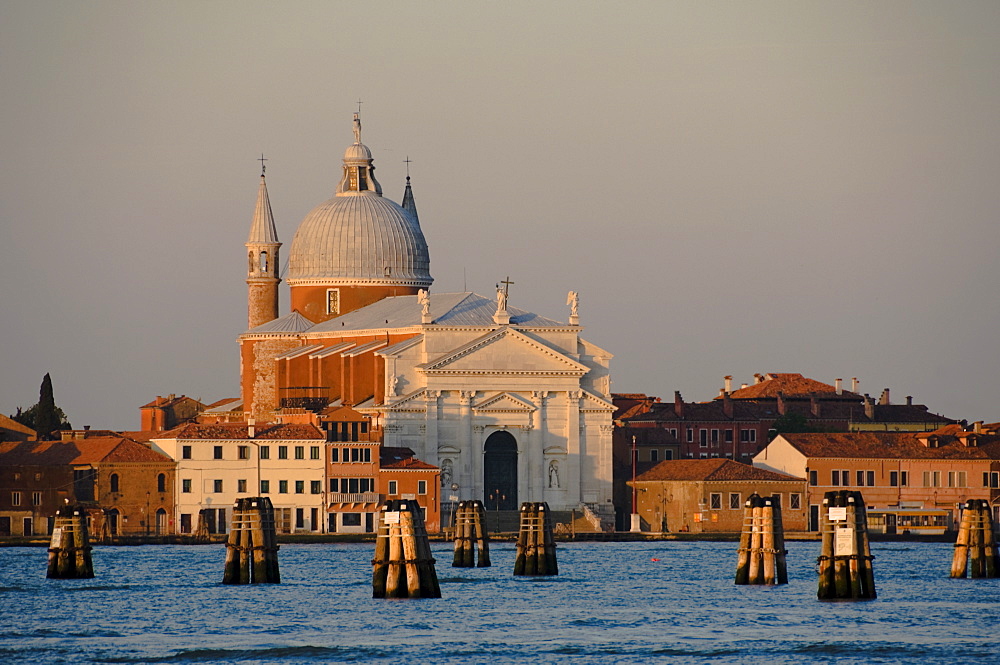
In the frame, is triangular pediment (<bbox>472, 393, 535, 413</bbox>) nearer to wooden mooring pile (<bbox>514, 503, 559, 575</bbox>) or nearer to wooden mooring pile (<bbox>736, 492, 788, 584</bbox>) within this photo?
wooden mooring pile (<bbox>514, 503, 559, 575</bbox>)

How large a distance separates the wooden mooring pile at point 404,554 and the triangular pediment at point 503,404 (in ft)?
127

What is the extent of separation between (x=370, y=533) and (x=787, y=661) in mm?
40444

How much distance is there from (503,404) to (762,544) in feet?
125

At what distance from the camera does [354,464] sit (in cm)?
7619

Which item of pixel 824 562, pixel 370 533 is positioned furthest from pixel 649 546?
pixel 824 562

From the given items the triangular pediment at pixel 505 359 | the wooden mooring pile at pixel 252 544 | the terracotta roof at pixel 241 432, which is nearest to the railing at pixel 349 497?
the terracotta roof at pixel 241 432

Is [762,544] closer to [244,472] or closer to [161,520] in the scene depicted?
[244,472]

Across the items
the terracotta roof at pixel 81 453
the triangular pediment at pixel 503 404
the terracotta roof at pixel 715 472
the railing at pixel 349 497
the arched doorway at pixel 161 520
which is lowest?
the arched doorway at pixel 161 520

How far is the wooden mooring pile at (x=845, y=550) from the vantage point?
38875 millimetres

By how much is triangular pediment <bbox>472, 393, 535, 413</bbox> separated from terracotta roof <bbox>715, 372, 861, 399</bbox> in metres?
19.2

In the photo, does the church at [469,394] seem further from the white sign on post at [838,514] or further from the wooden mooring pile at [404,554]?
the white sign on post at [838,514]

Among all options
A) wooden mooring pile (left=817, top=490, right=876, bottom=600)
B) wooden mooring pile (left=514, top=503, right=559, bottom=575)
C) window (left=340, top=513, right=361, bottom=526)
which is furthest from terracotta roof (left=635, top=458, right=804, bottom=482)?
wooden mooring pile (left=817, top=490, right=876, bottom=600)

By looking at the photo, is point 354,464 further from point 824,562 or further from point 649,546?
point 824,562

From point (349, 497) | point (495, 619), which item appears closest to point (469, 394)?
point (349, 497)
